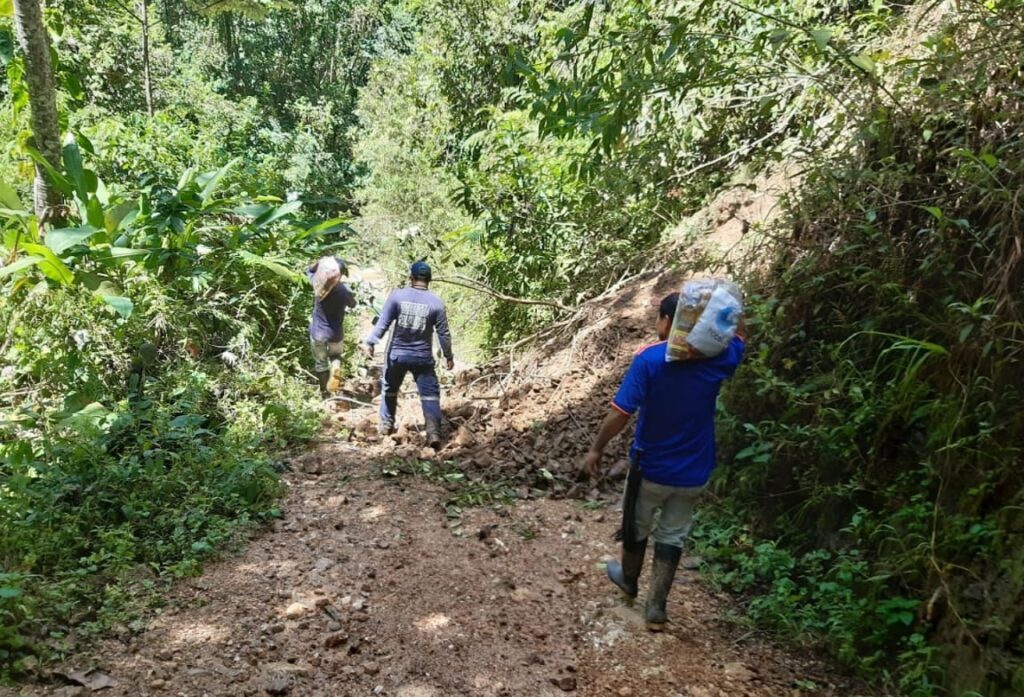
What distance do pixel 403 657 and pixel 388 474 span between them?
2.51 meters

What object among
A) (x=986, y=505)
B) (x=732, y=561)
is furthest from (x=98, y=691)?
(x=986, y=505)

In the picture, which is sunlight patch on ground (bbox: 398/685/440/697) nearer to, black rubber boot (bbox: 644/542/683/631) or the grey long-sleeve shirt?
black rubber boot (bbox: 644/542/683/631)

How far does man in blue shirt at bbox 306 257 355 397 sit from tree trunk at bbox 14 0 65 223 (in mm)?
2412

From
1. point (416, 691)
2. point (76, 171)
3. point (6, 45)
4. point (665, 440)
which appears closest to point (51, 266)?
point (76, 171)

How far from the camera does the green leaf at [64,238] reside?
611 cm

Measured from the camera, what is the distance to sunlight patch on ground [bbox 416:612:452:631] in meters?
3.67

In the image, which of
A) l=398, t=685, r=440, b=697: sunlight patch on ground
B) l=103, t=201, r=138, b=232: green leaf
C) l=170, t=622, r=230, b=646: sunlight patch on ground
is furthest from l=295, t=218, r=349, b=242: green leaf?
l=398, t=685, r=440, b=697: sunlight patch on ground

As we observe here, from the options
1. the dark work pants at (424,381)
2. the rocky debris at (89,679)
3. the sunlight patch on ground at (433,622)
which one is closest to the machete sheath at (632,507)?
the sunlight patch on ground at (433,622)

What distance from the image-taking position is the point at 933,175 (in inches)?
171

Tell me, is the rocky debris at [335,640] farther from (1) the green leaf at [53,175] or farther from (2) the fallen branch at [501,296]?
(2) the fallen branch at [501,296]

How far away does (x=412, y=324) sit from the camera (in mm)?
6582

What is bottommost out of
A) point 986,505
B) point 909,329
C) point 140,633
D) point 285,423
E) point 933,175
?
point 285,423

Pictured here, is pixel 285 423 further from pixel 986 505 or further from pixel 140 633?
pixel 986 505

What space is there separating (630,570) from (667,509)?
46 centimetres
